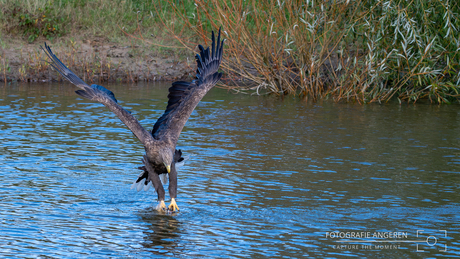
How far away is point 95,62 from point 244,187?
11.4 meters

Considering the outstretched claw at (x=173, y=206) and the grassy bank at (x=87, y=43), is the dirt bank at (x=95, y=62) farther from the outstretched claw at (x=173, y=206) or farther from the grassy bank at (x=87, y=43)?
the outstretched claw at (x=173, y=206)

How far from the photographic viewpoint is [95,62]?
1719 cm

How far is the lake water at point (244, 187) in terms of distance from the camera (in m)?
5.10

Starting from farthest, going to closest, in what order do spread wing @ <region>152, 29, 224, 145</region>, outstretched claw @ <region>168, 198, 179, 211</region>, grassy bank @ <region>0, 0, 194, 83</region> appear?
grassy bank @ <region>0, 0, 194, 83</region> → spread wing @ <region>152, 29, 224, 145</region> → outstretched claw @ <region>168, 198, 179, 211</region>

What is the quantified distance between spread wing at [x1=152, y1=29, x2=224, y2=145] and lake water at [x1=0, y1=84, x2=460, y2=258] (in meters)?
0.73

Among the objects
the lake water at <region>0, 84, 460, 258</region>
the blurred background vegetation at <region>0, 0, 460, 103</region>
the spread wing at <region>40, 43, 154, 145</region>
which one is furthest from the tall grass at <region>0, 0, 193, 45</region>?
the spread wing at <region>40, 43, 154, 145</region>

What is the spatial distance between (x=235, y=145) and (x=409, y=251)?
14.6 ft

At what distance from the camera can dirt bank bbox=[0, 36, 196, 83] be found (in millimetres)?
16422

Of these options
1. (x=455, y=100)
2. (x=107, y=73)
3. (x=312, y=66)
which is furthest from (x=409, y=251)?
(x=107, y=73)

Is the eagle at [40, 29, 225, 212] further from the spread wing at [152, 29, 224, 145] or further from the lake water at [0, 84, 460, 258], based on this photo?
the lake water at [0, 84, 460, 258]

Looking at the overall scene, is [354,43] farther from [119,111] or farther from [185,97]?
[119,111]

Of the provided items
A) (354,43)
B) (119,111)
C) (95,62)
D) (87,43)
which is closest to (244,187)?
(119,111)

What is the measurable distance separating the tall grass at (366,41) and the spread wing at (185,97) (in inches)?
204

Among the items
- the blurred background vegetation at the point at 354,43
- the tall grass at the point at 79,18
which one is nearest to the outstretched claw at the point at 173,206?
the blurred background vegetation at the point at 354,43
